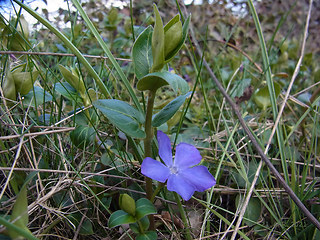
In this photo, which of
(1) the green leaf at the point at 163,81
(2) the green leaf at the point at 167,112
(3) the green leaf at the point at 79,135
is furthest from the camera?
(3) the green leaf at the point at 79,135

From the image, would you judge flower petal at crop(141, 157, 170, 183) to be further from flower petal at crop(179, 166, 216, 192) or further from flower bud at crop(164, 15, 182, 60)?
flower bud at crop(164, 15, 182, 60)

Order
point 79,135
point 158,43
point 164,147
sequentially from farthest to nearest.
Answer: point 79,135 → point 164,147 → point 158,43

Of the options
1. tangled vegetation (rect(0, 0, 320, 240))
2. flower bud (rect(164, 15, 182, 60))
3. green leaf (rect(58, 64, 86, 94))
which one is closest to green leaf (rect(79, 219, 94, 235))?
tangled vegetation (rect(0, 0, 320, 240))

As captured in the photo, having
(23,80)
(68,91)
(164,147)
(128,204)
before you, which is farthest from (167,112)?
(23,80)

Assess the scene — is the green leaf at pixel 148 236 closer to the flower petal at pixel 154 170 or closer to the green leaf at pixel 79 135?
the flower petal at pixel 154 170

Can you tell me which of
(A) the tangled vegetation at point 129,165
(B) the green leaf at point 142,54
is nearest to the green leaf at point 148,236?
(A) the tangled vegetation at point 129,165

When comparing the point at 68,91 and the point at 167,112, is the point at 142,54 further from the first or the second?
the point at 68,91
